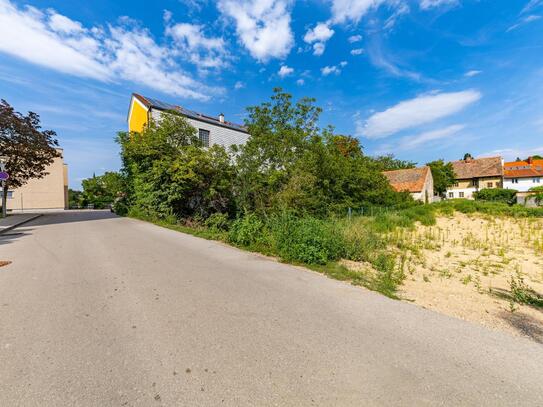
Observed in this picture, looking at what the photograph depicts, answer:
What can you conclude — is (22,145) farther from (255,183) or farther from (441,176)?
(441,176)

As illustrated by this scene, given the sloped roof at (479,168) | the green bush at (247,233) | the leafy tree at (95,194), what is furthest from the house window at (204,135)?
the sloped roof at (479,168)

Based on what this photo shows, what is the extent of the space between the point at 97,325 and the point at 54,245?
657cm

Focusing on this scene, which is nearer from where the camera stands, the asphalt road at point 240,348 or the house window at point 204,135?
the asphalt road at point 240,348

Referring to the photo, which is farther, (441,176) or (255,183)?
(441,176)

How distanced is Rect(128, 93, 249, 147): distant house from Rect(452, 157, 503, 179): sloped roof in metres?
48.9

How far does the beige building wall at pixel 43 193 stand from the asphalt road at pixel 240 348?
43.4 meters

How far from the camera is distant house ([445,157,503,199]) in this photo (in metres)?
47.3

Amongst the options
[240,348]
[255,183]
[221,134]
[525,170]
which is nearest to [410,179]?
[221,134]

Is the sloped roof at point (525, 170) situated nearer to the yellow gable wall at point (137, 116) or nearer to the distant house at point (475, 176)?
the distant house at point (475, 176)

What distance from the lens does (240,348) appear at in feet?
8.64

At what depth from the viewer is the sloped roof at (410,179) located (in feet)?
106

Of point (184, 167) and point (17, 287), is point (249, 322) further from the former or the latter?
point (184, 167)

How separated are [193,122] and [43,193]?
107ft

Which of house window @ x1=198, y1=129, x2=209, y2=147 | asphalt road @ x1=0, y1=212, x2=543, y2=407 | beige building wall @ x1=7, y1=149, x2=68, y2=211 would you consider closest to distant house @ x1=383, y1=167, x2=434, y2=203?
house window @ x1=198, y1=129, x2=209, y2=147
